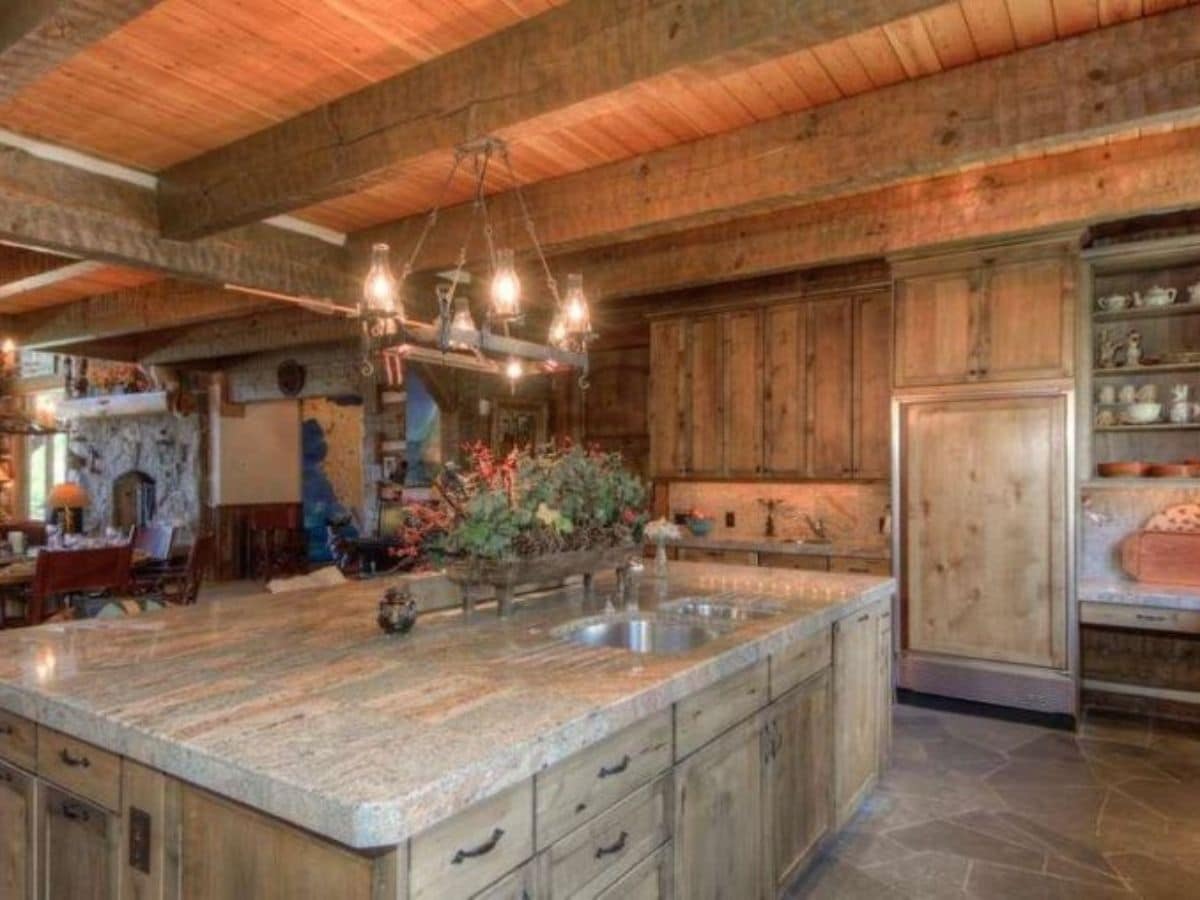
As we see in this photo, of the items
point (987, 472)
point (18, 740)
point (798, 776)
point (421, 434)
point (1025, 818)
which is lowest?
point (1025, 818)

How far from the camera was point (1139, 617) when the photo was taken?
13.5ft

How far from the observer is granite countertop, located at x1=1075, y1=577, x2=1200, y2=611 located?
3.99m

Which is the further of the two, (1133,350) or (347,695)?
(1133,350)

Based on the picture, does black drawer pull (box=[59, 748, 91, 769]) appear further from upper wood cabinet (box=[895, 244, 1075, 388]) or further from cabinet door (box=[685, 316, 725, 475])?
cabinet door (box=[685, 316, 725, 475])

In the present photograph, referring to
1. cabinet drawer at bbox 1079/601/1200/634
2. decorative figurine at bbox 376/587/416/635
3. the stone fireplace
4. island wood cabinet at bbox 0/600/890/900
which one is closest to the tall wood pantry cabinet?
cabinet drawer at bbox 1079/601/1200/634

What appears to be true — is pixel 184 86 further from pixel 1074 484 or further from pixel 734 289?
pixel 1074 484

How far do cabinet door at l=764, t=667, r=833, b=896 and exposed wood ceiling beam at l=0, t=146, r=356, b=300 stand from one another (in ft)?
11.9

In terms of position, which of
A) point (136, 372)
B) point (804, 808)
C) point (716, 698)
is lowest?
point (804, 808)

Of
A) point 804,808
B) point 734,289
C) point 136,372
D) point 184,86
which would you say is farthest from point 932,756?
point 136,372

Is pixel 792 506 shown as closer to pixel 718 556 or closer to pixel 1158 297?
pixel 718 556

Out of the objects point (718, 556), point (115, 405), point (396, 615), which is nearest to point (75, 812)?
point (396, 615)

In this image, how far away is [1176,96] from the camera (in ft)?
8.34

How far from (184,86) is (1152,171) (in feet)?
14.0

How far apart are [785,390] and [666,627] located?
3186mm
